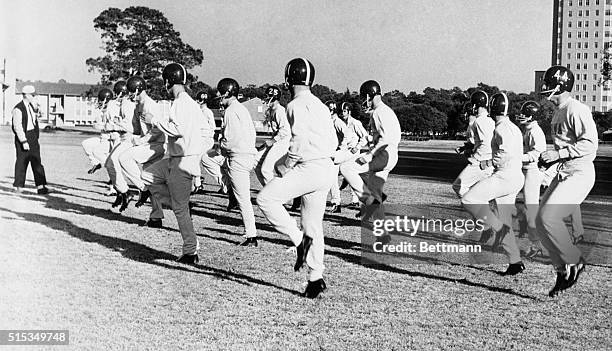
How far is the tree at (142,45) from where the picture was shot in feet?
163

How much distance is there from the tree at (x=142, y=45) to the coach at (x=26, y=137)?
3206 cm

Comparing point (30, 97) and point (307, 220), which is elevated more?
point (30, 97)

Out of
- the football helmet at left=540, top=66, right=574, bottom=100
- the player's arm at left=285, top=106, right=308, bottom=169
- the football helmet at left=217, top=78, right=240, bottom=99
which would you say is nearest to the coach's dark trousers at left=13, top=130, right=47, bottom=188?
the football helmet at left=217, top=78, right=240, bottom=99

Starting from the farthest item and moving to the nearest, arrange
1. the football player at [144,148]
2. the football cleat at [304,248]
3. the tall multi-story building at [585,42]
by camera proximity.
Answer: the tall multi-story building at [585,42] → the football player at [144,148] → the football cleat at [304,248]

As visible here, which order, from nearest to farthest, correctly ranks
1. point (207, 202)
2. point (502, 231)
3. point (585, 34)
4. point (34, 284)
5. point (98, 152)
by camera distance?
point (34, 284)
point (502, 231)
point (207, 202)
point (98, 152)
point (585, 34)

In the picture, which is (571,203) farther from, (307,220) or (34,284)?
(34,284)

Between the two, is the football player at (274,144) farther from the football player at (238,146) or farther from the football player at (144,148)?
the football player at (238,146)

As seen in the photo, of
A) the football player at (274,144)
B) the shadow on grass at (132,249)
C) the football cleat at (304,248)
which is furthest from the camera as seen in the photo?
the football player at (274,144)

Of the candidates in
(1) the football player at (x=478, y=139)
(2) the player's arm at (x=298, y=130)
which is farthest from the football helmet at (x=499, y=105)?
(2) the player's arm at (x=298, y=130)

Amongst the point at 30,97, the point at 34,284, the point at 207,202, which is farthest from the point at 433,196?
the point at 34,284

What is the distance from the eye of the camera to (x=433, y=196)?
18.2 m

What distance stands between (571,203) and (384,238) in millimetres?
3498

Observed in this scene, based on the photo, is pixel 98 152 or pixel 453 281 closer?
pixel 453 281

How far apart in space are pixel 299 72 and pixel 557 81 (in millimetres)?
2903
